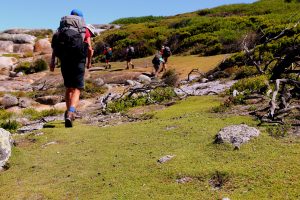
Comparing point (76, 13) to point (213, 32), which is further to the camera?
point (213, 32)

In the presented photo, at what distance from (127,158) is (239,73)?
426 inches

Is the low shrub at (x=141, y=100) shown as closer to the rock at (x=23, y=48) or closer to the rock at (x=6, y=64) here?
the rock at (x=6, y=64)

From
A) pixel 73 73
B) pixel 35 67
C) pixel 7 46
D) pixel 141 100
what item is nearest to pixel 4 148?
pixel 73 73

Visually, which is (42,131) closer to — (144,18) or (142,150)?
(142,150)

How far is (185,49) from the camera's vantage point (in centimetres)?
3784

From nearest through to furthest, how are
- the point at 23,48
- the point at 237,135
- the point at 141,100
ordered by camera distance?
the point at 237,135, the point at 141,100, the point at 23,48

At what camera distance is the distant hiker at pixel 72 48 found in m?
8.12

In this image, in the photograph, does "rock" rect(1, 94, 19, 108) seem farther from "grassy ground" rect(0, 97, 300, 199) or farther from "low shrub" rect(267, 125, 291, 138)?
"low shrub" rect(267, 125, 291, 138)

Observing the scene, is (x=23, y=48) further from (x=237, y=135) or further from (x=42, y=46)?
(x=237, y=135)

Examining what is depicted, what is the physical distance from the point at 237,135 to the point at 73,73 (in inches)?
129

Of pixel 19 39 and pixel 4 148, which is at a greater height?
pixel 19 39

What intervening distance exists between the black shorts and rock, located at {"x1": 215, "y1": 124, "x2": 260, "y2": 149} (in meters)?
2.88

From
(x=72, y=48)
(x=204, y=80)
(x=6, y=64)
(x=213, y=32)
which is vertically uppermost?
(x=72, y=48)

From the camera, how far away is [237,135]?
6965mm
